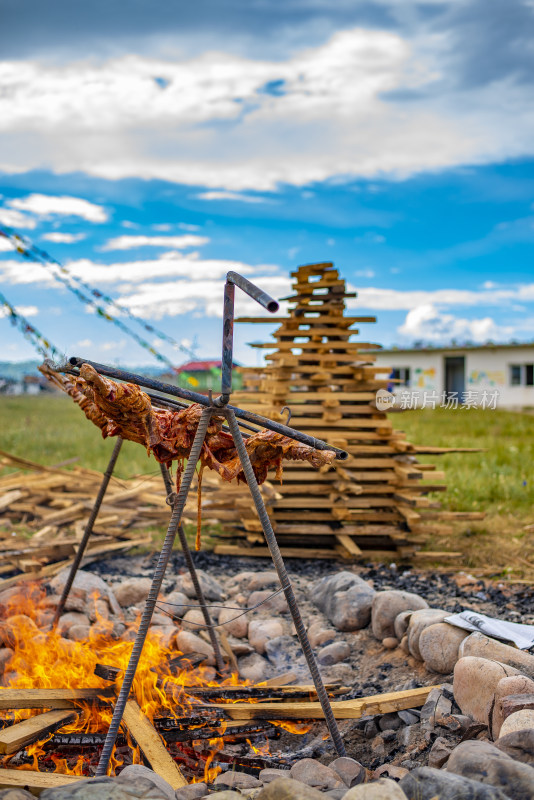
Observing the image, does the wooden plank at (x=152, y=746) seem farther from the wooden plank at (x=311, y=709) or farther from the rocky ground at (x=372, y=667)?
the wooden plank at (x=311, y=709)

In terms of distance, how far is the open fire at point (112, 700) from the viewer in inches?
145

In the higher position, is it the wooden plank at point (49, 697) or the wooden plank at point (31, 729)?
the wooden plank at point (49, 697)

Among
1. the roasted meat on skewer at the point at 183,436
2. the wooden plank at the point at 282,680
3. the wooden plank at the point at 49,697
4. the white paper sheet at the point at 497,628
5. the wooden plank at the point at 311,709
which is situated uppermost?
the roasted meat on skewer at the point at 183,436

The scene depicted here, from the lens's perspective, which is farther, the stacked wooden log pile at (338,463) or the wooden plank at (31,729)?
the stacked wooden log pile at (338,463)

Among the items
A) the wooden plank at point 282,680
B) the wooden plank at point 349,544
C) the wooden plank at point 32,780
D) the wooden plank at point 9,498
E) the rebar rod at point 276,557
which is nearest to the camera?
the wooden plank at point 32,780

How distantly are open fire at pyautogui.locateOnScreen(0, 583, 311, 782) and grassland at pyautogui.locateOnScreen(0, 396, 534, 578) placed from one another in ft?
14.5

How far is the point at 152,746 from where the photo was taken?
11.6ft

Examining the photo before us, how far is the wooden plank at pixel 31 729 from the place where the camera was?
347 cm

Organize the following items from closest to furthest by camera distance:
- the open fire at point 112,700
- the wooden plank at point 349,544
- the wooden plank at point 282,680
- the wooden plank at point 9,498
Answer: the open fire at point 112,700, the wooden plank at point 282,680, the wooden plank at point 349,544, the wooden plank at point 9,498

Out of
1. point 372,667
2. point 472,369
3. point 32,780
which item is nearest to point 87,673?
point 32,780

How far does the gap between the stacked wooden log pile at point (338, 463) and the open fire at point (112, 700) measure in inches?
133

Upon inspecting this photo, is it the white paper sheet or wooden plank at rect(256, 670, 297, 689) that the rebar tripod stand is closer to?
wooden plank at rect(256, 670, 297, 689)

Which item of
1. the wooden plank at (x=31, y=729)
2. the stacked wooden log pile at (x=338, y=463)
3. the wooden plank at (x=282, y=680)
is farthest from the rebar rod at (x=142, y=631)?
the stacked wooden log pile at (x=338, y=463)

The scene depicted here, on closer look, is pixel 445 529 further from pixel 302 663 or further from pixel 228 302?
pixel 228 302
